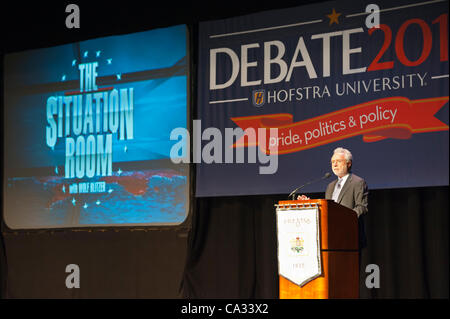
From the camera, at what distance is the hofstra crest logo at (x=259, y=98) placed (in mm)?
5902

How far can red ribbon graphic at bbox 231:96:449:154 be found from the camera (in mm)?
5172

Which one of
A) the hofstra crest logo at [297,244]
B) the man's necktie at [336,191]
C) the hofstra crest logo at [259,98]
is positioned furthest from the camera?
the hofstra crest logo at [259,98]

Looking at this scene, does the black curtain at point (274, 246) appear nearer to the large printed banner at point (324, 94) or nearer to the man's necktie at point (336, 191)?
the large printed banner at point (324, 94)

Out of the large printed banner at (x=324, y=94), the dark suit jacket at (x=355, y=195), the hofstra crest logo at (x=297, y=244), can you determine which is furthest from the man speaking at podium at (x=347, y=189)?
the large printed banner at (x=324, y=94)

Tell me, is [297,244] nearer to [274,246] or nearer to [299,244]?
[299,244]

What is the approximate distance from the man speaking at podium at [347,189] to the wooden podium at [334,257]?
168mm

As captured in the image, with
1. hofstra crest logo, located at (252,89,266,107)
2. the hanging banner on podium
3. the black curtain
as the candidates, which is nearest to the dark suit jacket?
the hanging banner on podium

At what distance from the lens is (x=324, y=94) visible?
18.5 ft

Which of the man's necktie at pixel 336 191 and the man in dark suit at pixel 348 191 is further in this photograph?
the man's necktie at pixel 336 191

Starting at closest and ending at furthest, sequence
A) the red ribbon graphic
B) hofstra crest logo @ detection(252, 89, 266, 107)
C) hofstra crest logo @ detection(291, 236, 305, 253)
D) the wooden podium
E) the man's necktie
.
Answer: the wooden podium, hofstra crest logo @ detection(291, 236, 305, 253), the man's necktie, the red ribbon graphic, hofstra crest logo @ detection(252, 89, 266, 107)

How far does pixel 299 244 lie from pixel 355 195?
1.90 ft

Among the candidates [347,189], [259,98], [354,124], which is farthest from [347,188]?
[259,98]

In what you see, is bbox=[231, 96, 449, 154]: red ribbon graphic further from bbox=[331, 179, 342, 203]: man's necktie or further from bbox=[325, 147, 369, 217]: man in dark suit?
bbox=[331, 179, 342, 203]: man's necktie

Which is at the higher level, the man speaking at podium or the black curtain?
the man speaking at podium
